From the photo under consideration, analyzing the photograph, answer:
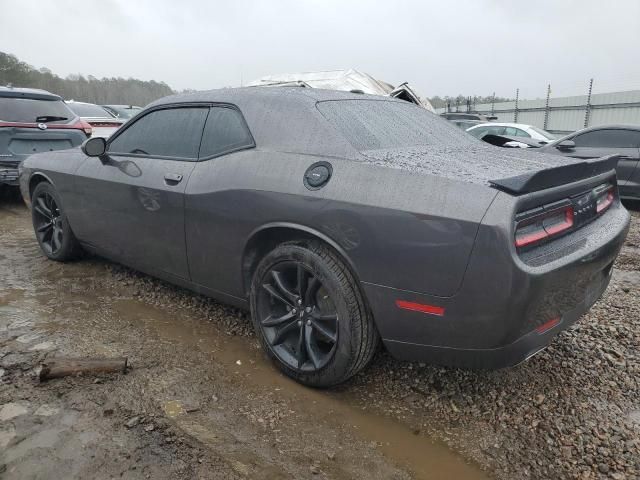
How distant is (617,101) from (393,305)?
1774cm

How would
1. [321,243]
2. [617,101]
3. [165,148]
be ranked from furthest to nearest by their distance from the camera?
[617,101], [165,148], [321,243]

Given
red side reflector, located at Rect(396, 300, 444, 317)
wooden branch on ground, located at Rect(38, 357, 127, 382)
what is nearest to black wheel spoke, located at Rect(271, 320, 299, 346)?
red side reflector, located at Rect(396, 300, 444, 317)

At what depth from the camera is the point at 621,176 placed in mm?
6992

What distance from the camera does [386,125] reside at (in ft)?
8.99

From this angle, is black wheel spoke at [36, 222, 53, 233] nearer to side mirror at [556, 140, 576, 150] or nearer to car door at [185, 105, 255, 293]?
car door at [185, 105, 255, 293]

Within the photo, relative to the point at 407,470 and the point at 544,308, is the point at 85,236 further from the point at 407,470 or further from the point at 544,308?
the point at 544,308

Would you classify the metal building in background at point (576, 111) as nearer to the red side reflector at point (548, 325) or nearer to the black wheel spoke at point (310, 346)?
the red side reflector at point (548, 325)

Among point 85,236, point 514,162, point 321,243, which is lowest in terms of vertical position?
point 85,236

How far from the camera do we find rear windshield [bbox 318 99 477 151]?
249 cm

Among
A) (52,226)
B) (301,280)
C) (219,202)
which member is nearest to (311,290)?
(301,280)

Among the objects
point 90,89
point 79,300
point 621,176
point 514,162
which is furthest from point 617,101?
point 90,89

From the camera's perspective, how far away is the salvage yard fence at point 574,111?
1572 cm

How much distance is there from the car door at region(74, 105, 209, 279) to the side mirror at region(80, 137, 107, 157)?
2.1 inches

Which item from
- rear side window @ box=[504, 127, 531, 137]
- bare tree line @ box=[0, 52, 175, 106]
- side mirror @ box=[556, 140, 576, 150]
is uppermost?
bare tree line @ box=[0, 52, 175, 106]
